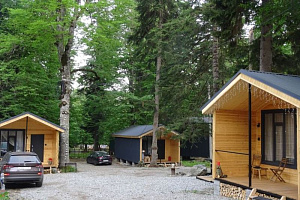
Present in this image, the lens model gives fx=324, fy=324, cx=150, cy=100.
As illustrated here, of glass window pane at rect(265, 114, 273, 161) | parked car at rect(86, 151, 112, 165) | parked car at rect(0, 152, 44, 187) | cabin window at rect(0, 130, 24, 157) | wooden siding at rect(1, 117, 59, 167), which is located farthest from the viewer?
parked car at rect(86, 151, 112, 165)

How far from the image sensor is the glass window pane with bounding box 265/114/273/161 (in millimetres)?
10828

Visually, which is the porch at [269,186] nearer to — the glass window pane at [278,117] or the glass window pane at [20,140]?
the glass window pane at [278,117]

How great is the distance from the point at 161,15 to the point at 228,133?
46.8ft

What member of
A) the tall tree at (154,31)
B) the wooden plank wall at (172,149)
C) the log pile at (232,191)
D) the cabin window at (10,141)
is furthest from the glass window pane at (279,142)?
the wooden plank wall at (172,149)

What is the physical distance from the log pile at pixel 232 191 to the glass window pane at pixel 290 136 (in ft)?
5.96

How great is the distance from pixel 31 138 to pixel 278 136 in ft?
48.7

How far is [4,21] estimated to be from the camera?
87.0 ft

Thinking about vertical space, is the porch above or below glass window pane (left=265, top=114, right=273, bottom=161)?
below

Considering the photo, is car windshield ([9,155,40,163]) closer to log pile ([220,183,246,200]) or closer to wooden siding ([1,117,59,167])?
log pile ([220,183,246,200])

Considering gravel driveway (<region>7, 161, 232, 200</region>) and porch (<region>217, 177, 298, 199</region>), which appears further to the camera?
gravel driveway (<region>7, 161, 232, 200</region>)

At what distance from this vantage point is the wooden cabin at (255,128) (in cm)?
931

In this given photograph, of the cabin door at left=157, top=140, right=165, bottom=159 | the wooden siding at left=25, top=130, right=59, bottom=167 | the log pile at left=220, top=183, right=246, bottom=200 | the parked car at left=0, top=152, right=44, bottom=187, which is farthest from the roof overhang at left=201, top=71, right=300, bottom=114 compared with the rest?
the cabin door at left=157, top=140, right=165, bottom=159

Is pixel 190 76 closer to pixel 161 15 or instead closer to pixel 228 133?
pixel 161 15

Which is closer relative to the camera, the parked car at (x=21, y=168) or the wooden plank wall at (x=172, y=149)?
the parked car at (x=21, y=168)
